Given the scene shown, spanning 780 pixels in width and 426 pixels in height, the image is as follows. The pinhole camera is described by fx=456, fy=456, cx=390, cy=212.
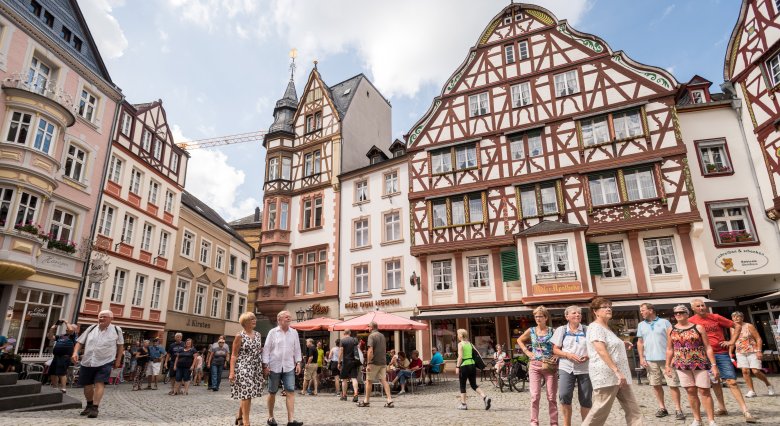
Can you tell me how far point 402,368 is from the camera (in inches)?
559

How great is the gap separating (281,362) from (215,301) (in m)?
26.1

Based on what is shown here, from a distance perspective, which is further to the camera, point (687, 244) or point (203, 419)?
point (687, 244)

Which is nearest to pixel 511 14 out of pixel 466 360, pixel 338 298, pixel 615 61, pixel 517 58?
pixel 517 58

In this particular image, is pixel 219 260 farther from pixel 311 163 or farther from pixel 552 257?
pixel 552 257

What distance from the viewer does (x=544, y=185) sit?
20.4 m

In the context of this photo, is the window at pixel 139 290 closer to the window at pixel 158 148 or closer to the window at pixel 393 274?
the window at pixel 158 148

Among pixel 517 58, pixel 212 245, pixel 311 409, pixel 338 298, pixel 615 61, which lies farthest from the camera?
pixel 212 245

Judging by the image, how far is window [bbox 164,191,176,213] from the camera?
1043 inches

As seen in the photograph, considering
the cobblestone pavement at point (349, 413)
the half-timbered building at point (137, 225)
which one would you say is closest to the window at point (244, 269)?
the half-timbered building at point (137, 225)

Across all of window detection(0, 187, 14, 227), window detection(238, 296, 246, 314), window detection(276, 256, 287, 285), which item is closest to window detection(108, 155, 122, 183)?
window detection(0, 187, 14, 227)

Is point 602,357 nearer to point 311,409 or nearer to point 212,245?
point 311,409

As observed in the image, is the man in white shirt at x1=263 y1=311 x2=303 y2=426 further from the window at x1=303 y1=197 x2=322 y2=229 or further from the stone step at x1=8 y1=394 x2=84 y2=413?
the window at x1=303 y1=197 x2=322 y2=229

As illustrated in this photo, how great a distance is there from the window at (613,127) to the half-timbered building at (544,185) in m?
0.05

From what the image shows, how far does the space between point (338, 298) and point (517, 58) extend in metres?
15.5
